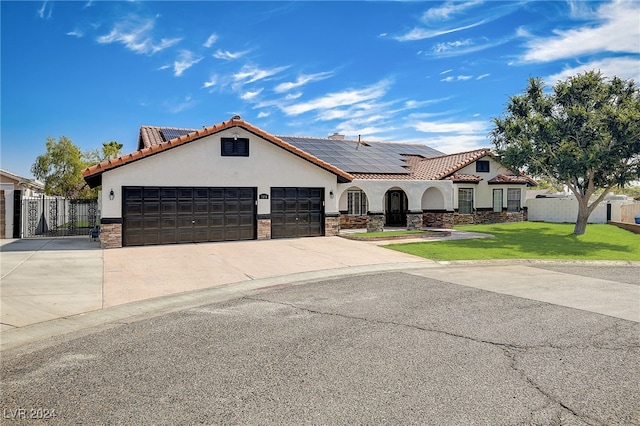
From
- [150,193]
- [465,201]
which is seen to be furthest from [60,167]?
[465,201]

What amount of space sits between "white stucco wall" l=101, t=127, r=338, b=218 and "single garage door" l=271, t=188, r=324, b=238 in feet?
1.04

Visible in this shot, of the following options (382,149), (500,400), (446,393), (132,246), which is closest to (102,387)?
(446,393)

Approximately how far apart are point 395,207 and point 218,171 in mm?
13578

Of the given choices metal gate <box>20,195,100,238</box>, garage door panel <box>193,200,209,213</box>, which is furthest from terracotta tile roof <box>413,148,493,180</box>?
metal gate <box>20,195,100,238</box>

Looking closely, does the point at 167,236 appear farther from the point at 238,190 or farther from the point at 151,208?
the point at 238,190

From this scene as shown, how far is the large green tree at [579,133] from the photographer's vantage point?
Result: 20.2m

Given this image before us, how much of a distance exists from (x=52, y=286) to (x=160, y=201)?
335 inches

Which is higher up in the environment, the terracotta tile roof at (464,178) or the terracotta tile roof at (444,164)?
the terracotta tile roof at (444,164)

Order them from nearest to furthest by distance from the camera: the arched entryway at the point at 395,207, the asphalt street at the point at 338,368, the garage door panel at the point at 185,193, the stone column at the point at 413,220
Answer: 1. the asphalt street at the point at 338,368
2. the garage door panel at the point at 185,193
3. the stone column at the point at 413,220
4. the arched entryway at the point at 395,207

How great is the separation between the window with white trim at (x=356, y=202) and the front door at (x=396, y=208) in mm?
2412

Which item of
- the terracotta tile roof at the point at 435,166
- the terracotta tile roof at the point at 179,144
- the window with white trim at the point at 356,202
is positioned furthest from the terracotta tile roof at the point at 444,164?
the terracotta tile roof at the point at 179,144

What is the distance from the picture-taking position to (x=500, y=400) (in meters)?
4.47

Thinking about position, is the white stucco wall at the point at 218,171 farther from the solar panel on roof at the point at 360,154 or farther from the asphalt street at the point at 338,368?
the asphalt street at the point at 338,368

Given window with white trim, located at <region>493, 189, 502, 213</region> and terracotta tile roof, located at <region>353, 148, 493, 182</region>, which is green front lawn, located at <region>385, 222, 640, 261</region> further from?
window with white trim, located at <region>493, 189, 502, 213</region>
